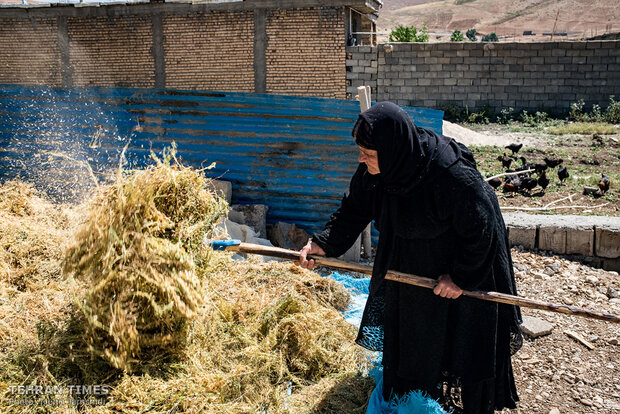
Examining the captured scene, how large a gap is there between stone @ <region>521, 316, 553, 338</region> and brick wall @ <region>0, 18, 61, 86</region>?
18.1 m

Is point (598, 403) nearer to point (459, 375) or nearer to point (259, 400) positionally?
point (459, 375)

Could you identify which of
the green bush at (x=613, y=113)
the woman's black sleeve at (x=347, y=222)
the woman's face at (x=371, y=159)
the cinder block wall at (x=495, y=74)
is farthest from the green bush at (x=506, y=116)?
the woman's face at (x=371, y=159)

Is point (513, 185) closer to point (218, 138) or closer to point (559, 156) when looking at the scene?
point (559, 156)

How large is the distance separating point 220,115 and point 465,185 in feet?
14.4

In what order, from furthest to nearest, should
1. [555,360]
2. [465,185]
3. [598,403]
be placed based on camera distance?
[555,360] < [598,403] < [465,185]

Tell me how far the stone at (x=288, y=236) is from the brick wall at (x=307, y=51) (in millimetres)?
10737

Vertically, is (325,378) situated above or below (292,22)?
below

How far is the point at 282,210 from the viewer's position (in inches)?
248

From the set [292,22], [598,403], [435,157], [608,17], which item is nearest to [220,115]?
[435,157]

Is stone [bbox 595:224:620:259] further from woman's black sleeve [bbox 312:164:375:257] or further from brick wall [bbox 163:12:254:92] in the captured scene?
brick wall [bbox 163:12:254:92]

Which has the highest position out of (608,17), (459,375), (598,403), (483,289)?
(608,17)

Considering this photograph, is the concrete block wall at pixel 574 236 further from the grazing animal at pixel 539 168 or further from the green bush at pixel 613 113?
the green bush at pixel 613 113

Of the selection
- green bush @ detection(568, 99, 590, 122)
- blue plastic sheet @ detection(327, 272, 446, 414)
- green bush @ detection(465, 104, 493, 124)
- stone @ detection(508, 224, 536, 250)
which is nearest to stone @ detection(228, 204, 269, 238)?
blue plastic sheet @ detection(327, 272, 446, 414)

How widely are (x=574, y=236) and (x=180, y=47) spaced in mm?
14743
